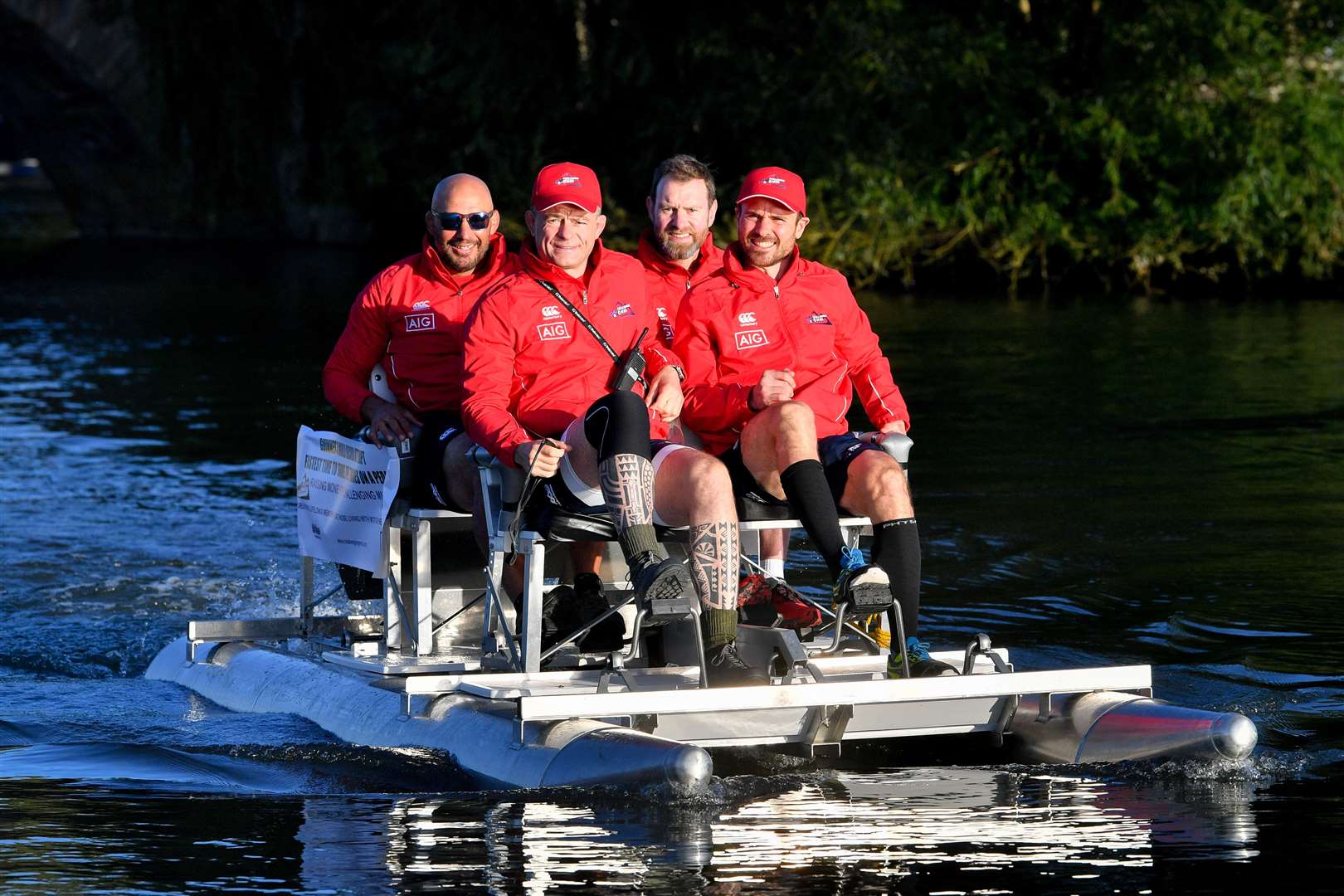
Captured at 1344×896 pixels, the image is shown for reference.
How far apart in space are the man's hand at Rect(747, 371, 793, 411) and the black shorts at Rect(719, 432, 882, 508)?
0.20 m

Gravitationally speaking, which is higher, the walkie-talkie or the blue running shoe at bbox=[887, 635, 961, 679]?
the walkie-talkie

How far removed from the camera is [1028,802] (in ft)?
21.8

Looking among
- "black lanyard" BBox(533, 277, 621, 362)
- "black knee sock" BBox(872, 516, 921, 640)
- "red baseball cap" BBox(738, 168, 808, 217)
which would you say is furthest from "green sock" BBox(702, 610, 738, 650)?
"red baseball cap" BBox(738, 168, 808, 217)

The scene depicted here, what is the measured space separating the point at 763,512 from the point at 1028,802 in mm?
1482

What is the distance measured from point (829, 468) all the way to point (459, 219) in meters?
1.77

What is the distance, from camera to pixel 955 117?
1196 inches

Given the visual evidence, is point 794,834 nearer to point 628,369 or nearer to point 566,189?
point 628,369

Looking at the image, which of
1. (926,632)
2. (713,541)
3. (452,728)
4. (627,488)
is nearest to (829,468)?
(713,541)

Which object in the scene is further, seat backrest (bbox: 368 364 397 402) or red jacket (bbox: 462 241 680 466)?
seat backrest (bbox: 368 364 397 402)

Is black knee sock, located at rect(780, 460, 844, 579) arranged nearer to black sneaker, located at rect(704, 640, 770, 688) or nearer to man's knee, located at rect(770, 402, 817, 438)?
man's knee, located at rect(770, 402, 817, 438)

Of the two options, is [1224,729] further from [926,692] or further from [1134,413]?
[1134,413]

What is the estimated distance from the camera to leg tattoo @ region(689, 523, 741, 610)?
704cm

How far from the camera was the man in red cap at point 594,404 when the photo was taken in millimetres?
6973

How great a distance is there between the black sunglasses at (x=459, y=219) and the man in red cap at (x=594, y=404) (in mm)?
515
